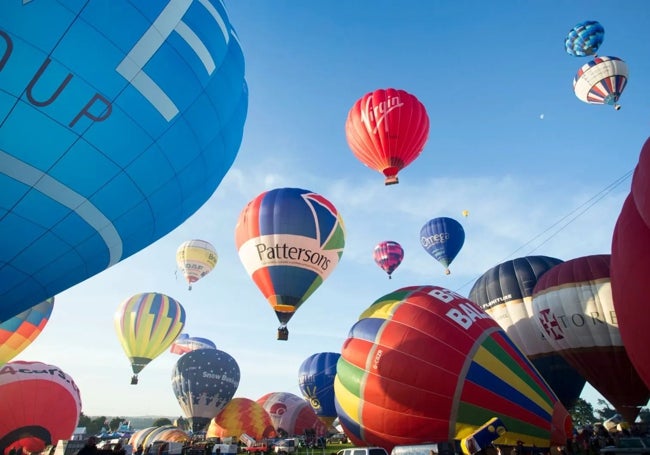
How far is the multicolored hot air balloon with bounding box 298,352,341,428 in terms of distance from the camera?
30000 mm

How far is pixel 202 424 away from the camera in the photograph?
2317cm

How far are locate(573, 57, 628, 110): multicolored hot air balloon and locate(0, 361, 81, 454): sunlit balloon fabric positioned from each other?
31606 mm

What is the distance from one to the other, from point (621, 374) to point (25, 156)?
1730 centimetres

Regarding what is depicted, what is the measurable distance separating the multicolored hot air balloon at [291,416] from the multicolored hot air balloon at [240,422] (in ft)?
18.6

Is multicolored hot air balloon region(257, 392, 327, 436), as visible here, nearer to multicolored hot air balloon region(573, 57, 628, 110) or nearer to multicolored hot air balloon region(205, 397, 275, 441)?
multicolored hot air balloon region(205, 397, 275, 441)

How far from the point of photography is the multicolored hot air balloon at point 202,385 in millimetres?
23250

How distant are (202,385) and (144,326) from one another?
635 cm

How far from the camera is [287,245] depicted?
56.7 feet

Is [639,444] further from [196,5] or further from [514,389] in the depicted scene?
[196,5]

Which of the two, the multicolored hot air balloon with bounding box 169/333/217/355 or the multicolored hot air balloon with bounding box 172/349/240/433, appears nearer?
the multicolored hot air balloon with bounding box 172/349/240/433

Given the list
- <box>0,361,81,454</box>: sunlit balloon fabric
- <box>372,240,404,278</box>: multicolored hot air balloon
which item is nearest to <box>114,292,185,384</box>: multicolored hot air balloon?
<box>0,361,81,454</box>: sunlit balloon fabric

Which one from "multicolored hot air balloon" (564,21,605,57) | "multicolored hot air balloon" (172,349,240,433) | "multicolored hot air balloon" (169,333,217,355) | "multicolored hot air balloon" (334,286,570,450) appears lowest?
"multicolored hot air balloon" (334,286,570,450)

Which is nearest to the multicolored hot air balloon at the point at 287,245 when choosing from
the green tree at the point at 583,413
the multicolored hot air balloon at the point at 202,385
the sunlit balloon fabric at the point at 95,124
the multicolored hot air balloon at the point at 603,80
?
the multicolored hot air balloon at the point at 202,385

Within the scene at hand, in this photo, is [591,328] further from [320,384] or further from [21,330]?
[21,330]
